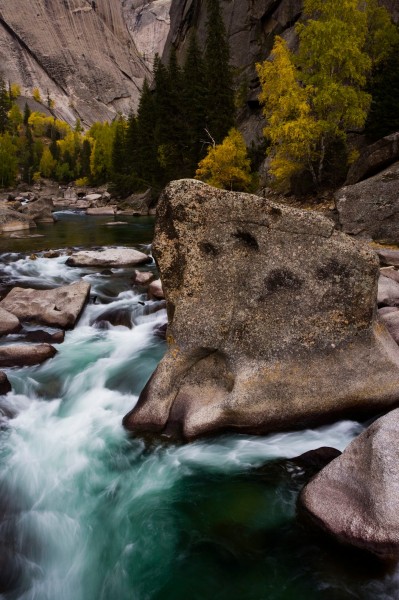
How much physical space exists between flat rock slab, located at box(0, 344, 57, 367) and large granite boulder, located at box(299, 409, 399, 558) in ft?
23.5

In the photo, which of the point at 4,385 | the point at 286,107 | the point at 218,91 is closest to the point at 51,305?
the point at 4,385

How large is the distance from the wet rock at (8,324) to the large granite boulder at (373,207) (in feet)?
44.5

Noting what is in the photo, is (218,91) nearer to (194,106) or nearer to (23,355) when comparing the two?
(194,106)

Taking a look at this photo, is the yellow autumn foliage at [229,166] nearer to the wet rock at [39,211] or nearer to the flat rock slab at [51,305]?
the wet rock at [39,211]

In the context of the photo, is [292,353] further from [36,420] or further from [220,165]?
[220,165]

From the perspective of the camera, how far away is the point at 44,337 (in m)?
11.3

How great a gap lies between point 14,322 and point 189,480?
7.63 m

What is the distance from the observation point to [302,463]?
6059 millimetres

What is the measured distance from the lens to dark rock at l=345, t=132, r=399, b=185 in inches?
723

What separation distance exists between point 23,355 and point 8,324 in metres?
2.05

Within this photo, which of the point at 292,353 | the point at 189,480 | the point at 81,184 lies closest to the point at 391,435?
the point at 292,353

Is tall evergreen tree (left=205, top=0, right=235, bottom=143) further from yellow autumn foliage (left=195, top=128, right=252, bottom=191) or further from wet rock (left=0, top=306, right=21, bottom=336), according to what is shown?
wet rock (left=0, top=306, right=21, bottom=336)

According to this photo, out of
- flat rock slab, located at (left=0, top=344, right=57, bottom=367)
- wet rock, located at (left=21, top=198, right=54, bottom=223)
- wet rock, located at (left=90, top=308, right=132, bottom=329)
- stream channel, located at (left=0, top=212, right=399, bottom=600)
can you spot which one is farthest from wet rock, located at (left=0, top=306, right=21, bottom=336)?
wet rock, located at (left=21, top=198, right=54, bottom=223)

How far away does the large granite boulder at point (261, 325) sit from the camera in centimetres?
653
